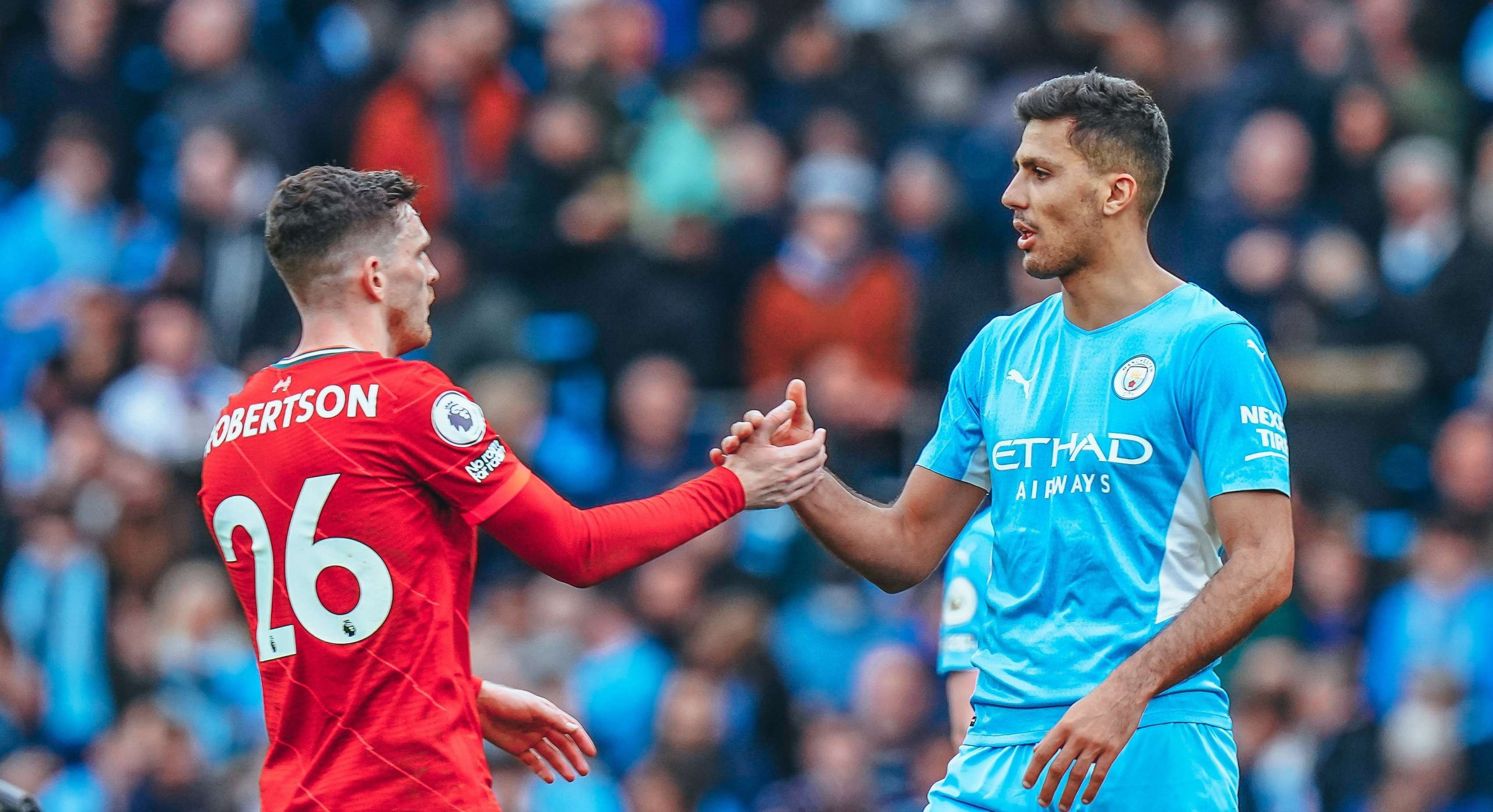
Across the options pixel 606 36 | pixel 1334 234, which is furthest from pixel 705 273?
pixel 1334 234

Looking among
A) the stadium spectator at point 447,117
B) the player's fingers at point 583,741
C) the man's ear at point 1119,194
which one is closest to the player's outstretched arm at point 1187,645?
the man's ear at point 1119,194

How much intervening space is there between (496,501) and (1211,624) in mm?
1794

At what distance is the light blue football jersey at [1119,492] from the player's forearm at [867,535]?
1.44 feet

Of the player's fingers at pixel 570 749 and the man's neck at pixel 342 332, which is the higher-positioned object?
the man's neck at pixel 342 332

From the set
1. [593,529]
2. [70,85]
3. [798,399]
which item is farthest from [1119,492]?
[70,85]

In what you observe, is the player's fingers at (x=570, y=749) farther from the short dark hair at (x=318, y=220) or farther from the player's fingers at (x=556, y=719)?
the short dark hair at (x=318, y=220)

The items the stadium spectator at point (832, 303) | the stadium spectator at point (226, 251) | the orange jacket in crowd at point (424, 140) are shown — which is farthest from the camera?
the orange jacket in crowd at point (424, 140)

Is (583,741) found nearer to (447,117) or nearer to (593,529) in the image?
(593,529)

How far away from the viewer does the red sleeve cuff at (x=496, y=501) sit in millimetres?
5020

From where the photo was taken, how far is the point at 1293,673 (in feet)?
34.6

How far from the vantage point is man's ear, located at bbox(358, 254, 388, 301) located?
5.18m

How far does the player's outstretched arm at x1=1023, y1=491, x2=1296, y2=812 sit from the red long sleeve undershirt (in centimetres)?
117

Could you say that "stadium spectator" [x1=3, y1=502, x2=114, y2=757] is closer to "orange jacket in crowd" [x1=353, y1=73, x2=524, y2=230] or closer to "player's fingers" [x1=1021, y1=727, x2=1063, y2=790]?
"orange jacket in crowd" [x1=353, y1=73, x2=524, y2=230]

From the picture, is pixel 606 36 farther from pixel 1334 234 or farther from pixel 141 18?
pixel 1334 234
